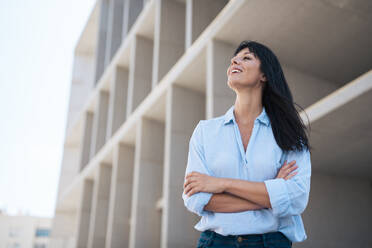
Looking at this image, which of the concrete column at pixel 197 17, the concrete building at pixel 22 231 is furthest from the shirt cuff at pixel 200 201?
the concrete building at pixel 22 231

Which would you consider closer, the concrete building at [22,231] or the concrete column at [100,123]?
the concrete column at [100,123]

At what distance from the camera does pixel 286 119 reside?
7.26ft

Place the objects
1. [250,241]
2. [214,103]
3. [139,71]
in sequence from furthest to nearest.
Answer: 1. [139,71]
2. [214,103]
3. [250,241]

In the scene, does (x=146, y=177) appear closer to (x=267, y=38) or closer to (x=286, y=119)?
(x=267, y=38)

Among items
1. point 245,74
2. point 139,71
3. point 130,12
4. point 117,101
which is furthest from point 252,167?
point 130,12

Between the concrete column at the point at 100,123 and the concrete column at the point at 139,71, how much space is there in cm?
472

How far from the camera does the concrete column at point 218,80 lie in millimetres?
8766

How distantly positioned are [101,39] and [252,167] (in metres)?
22.2

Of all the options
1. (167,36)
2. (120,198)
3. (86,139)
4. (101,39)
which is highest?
(101,39)

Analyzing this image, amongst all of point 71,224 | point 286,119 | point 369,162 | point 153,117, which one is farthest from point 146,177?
point 71,224

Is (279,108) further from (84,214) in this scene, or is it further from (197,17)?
(84,214)

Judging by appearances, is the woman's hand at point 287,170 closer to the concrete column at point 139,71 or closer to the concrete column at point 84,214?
the concrete column at point 139,71

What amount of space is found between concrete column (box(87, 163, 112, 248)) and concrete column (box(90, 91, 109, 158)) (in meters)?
1.73

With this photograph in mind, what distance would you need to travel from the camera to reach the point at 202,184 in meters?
2.10
